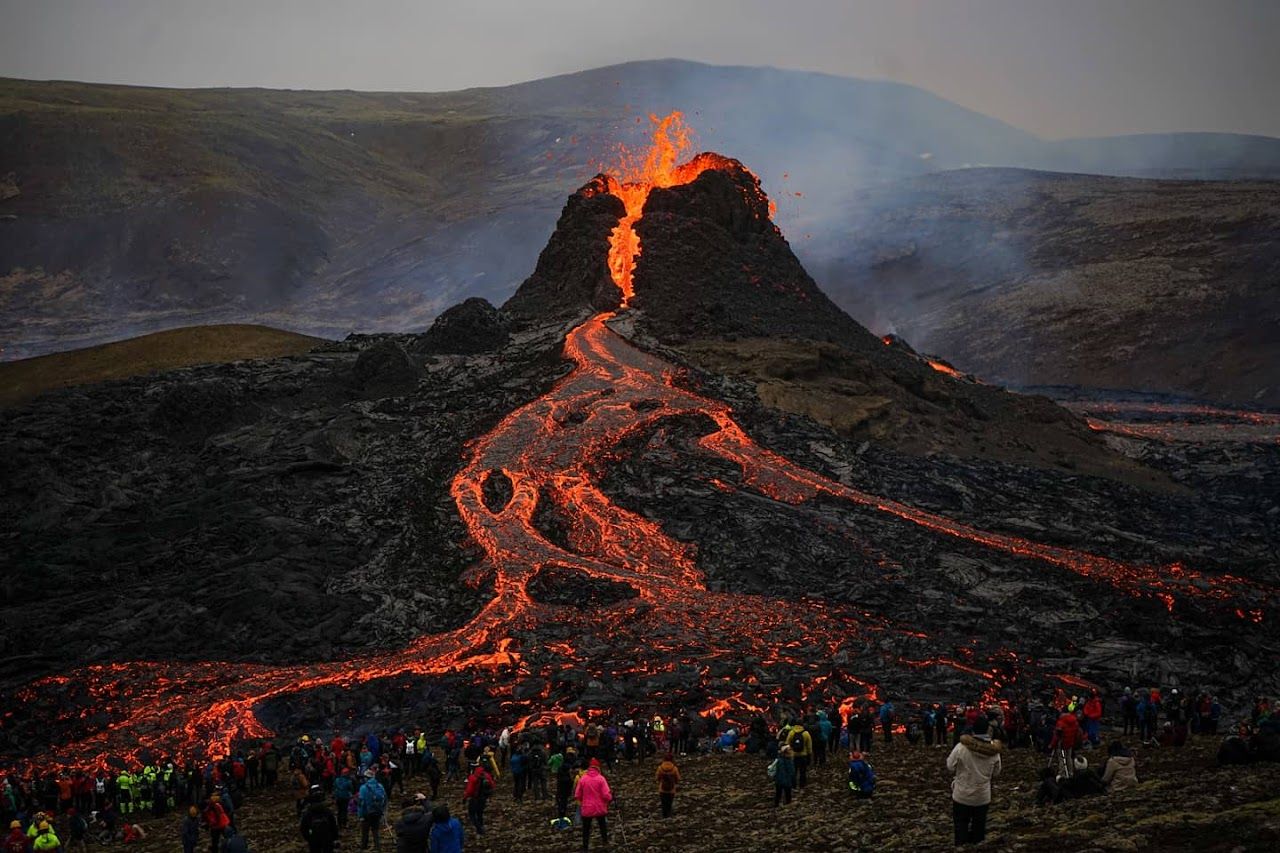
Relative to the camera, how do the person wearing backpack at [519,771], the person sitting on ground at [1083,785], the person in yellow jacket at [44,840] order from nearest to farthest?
the person sitting on ground at [1083,785], the person in yellow jacket at [44,840], the person wearing backpack at [519,771]

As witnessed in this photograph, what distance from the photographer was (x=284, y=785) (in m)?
38.6

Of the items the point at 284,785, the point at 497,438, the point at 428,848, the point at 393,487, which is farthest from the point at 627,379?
the point at 428,848

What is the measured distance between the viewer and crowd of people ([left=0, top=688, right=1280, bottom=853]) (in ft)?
69.9

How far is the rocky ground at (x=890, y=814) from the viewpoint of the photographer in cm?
1733

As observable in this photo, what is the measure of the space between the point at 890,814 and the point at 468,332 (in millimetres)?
69150

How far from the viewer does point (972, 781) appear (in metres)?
17.5

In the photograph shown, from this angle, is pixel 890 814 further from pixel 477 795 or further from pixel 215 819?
pixel 215 819

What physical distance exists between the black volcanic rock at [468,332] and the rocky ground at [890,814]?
177ft

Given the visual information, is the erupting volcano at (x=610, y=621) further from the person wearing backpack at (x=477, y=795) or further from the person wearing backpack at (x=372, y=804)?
the person wearing backpack at (x=372, y=804)

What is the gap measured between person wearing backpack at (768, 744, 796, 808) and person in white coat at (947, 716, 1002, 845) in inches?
307

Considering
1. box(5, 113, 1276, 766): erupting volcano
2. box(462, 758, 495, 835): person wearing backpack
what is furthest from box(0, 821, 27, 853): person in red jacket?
box(5, 113, 1276, 766): erupting volcano

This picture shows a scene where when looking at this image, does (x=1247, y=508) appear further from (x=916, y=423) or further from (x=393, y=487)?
(x=393, y=487)

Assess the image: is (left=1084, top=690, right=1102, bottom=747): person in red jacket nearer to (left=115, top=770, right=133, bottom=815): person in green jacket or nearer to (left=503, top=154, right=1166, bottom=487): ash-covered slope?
(left=115, top=770, right=133, bottom=815): person in green jacket

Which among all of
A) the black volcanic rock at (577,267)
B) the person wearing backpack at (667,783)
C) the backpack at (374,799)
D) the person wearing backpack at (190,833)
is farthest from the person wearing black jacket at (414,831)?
the black volcanic rock at (577,267)
